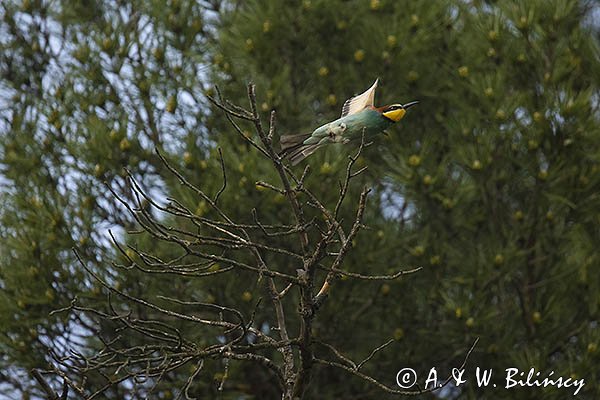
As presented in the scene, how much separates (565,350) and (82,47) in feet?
8.32

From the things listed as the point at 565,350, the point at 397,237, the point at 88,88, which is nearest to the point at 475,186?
the point at 397,237

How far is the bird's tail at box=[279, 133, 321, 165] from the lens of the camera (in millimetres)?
2742

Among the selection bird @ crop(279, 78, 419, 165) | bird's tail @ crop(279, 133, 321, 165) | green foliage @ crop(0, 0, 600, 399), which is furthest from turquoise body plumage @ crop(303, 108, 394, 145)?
green foliage @ crop(0, 0, 600, 399)

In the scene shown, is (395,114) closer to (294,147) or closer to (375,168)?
(294,147)

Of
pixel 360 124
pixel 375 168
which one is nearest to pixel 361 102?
pixel 360 124

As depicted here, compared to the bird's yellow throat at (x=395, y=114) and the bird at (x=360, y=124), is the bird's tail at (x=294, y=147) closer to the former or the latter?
the bird at (x=360, y=124)

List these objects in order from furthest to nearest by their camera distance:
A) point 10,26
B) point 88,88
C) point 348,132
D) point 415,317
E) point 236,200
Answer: point 10,26, point 88,88, point 415,317, point 236,200, point 348,132

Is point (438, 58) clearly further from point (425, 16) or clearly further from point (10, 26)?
point (10, 26)

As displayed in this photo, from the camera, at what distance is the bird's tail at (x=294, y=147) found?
274 centimetres

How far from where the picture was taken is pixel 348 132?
262 cm

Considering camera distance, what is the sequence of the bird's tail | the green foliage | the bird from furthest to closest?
the green foliage < the bird's tail < the bird

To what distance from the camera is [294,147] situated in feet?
9.07

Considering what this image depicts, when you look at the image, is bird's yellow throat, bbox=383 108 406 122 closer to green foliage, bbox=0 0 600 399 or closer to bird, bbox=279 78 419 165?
bird, bbox=279 78 419 165

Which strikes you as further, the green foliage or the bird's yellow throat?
the green foliage
